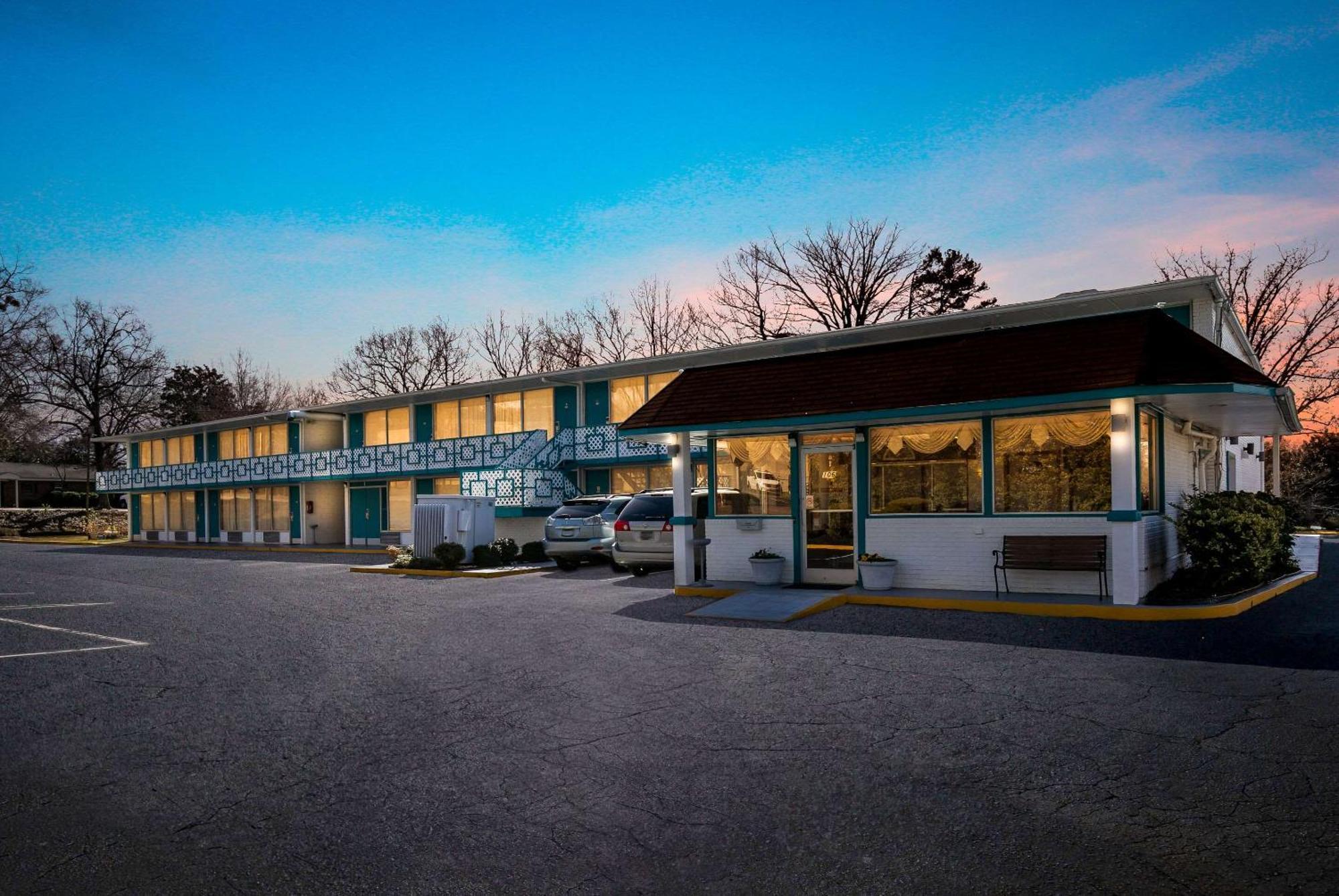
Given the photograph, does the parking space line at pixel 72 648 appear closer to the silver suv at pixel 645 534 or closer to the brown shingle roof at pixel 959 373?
the brown shingle roof at pixel 959 373

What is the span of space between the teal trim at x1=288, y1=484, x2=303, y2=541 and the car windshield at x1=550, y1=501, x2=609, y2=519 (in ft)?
71.2

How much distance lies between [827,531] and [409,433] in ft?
80.1

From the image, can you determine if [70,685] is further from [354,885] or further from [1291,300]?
[1291,300]

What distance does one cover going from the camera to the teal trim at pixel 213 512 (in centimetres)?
4303

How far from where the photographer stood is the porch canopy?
11375 mm

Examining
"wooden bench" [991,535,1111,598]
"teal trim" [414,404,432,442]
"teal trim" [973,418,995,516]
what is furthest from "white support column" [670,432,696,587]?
"teal trim" [414,404,432,442]

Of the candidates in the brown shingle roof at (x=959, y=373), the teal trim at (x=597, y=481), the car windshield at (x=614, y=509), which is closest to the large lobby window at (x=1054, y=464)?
the brown shingle roof at (x=959, y=373)

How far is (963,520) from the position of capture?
13.2m

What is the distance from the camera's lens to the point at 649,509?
1784cm

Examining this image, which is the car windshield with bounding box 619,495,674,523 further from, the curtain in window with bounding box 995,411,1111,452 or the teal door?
the teal door

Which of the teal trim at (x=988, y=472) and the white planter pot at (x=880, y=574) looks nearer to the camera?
the teal trim at (x=988, y=472)

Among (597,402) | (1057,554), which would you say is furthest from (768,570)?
(597,402)

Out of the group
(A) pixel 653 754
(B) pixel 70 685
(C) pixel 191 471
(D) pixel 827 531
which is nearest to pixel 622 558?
(D) pixel 827 531

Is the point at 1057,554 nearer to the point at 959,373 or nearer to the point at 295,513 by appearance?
the point at 959,373
